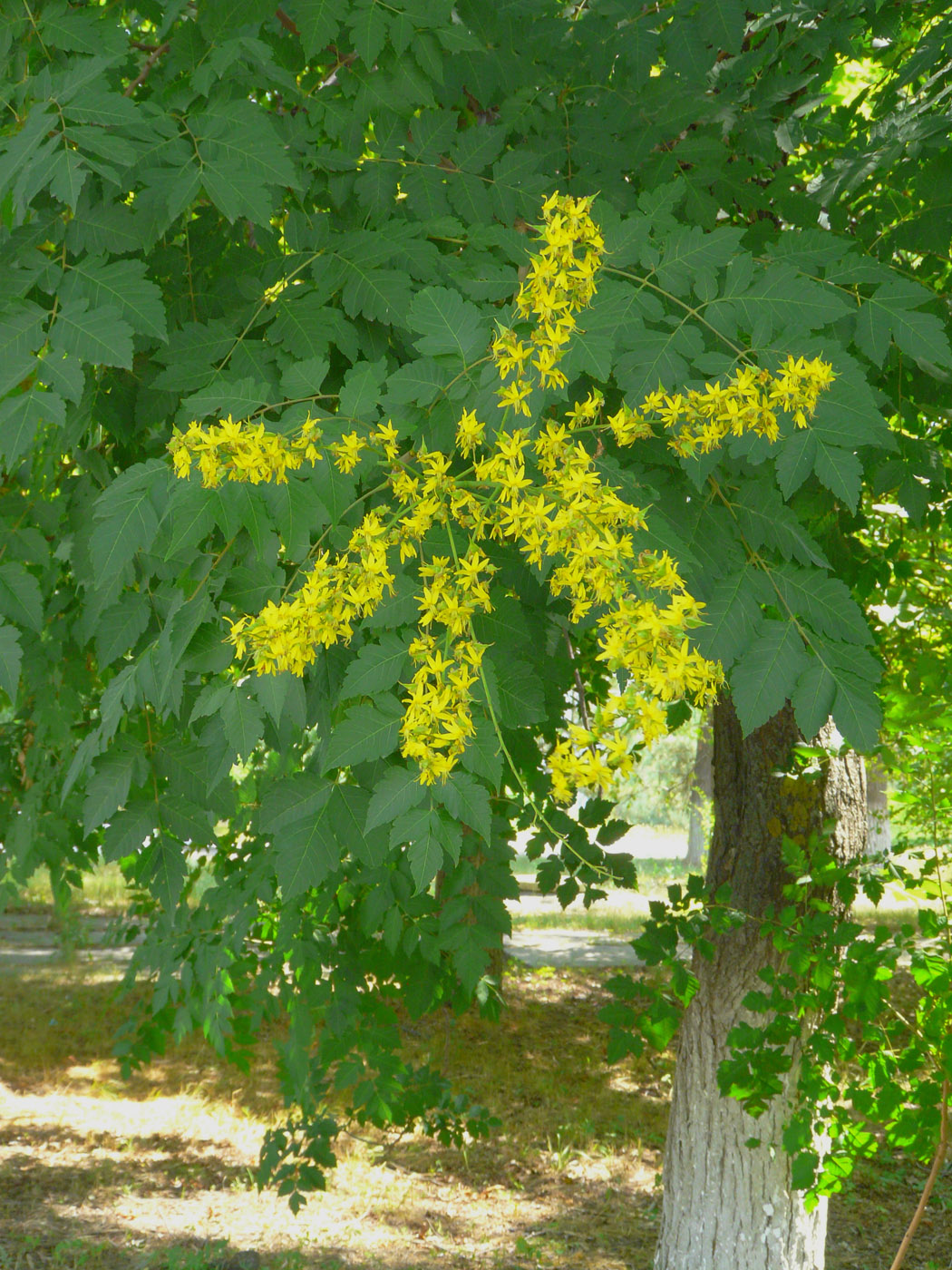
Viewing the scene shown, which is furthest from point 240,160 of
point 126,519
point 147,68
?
point 147,68

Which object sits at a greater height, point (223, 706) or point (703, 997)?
point (223, 706)

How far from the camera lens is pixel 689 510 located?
1840 mm

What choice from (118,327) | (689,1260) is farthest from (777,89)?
(689,1260)

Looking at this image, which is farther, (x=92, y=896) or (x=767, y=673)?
(x=92, y=896)

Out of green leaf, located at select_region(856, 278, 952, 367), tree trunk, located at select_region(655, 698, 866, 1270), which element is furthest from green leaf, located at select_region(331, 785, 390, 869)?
tree trunk, located at select_region(655, 698, 866, 1270)

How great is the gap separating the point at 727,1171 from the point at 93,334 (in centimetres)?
356

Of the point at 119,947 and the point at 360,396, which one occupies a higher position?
the point at 360,396

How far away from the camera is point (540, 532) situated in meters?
1.29

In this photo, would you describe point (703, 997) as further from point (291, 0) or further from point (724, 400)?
point (291, 0)

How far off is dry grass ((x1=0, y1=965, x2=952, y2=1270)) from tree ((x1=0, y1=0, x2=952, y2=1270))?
270cm

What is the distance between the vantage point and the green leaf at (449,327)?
1.52 meters

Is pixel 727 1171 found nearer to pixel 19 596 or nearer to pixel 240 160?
pixel 19 596

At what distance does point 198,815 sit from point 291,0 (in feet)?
5.14

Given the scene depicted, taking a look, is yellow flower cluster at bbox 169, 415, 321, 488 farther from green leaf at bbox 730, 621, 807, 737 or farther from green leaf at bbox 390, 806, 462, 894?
green leaf at bbox 730, 621, 807, 737
